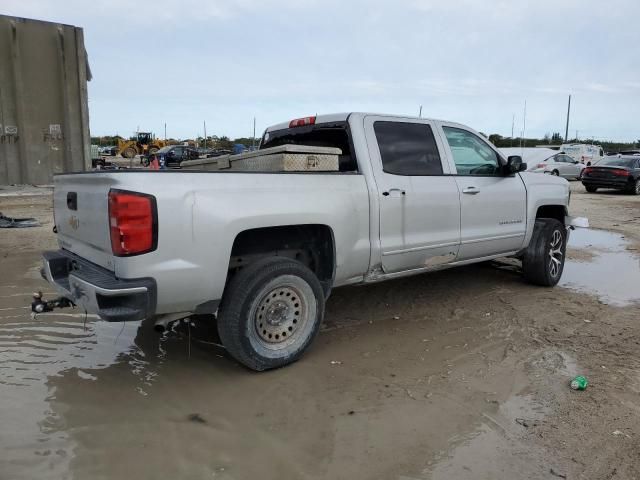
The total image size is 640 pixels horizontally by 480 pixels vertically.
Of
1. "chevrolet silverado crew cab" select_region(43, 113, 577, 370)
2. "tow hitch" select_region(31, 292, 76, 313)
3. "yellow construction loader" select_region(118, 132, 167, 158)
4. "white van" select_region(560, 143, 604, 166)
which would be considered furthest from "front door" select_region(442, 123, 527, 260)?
"yellow construction loader" select_region(118, 132, 167, 158)

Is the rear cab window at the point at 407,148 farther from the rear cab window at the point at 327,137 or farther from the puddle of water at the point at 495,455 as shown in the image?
the puddle of water at the point at 495,455

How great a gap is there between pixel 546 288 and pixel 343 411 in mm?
3934

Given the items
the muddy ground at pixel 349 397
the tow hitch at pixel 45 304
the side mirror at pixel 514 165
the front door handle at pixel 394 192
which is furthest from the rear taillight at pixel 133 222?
the side mirror at pixel 514 165

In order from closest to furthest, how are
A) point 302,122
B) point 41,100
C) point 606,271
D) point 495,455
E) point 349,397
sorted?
point 495,455 < point 349,397 < point 302,122 < point 606,271 < point 41,100

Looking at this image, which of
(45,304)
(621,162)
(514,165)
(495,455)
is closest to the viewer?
(495,455)

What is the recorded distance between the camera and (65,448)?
2842 mm

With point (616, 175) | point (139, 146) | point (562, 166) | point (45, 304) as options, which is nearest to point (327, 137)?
point (45, 304)

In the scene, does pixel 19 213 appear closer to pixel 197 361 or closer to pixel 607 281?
pixel 197 361

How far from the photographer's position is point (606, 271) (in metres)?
7.27

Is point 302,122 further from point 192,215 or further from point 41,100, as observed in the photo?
point 41,100

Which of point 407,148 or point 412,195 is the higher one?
point 407,148

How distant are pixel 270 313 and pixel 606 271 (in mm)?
5599

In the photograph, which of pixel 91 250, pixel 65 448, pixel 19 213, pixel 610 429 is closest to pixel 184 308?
pixel 91 250

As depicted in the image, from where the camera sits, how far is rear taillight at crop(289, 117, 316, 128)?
16.2 feet
